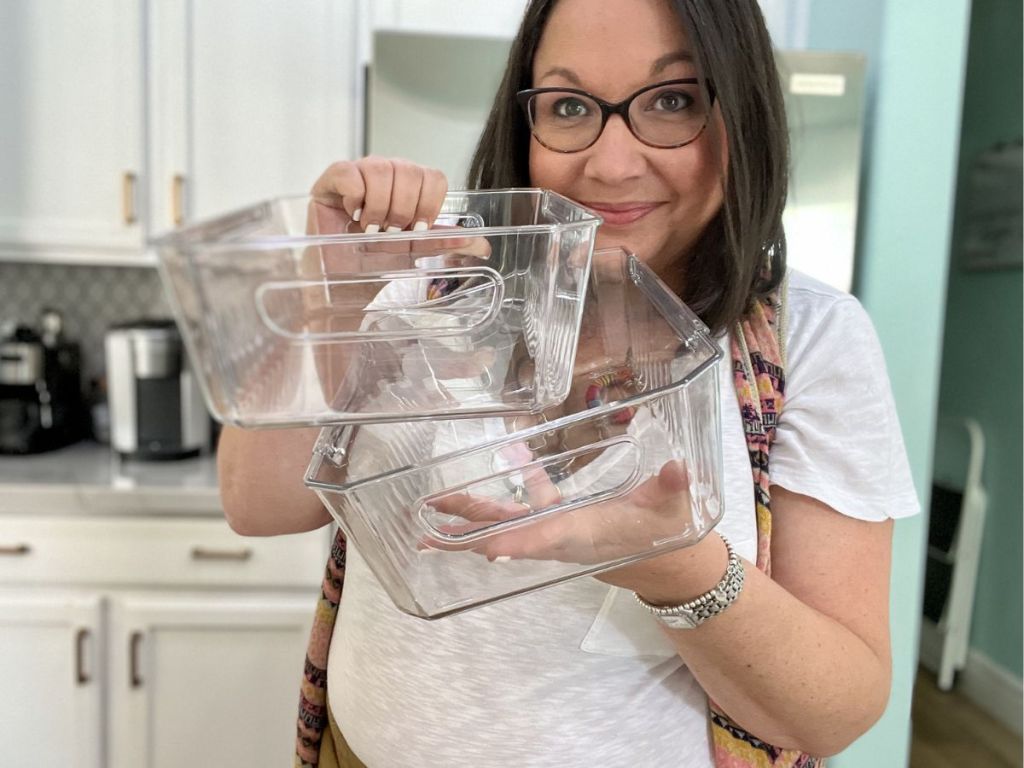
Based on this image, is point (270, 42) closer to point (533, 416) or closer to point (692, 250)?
point (692, 250)

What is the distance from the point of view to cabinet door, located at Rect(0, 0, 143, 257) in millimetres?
1573

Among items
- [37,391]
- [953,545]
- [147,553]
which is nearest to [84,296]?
[37,391]

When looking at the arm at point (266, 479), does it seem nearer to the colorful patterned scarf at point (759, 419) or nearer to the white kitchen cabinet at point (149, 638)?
the colorful patterned scarf at point (759, 419)

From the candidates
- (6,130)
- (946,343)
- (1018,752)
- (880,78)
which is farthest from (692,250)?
(946,343)

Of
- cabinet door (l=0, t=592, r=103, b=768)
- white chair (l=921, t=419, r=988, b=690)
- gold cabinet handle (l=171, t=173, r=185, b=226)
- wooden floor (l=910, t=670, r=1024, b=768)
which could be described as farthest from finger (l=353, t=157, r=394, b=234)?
white chair (l=921, t=419, r=988, b=690)

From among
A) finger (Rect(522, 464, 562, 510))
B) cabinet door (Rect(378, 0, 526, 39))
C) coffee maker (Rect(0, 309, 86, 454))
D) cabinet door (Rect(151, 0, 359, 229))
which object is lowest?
coffee maker (Rect(0, 309, 86, 454))

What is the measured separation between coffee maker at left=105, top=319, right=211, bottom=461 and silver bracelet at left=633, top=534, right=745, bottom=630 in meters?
1.37

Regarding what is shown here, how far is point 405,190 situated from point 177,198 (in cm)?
141

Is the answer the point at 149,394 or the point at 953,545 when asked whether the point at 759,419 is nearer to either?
the point at 149,394

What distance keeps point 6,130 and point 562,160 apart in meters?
1.53

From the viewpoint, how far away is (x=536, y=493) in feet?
1.28

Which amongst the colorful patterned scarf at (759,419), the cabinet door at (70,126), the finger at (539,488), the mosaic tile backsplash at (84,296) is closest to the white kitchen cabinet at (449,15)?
the cabinet door at (70,126)

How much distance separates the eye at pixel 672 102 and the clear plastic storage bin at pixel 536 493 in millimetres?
208

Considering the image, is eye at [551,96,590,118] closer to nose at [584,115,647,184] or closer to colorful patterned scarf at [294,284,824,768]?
nose at [584,115,647,184]
